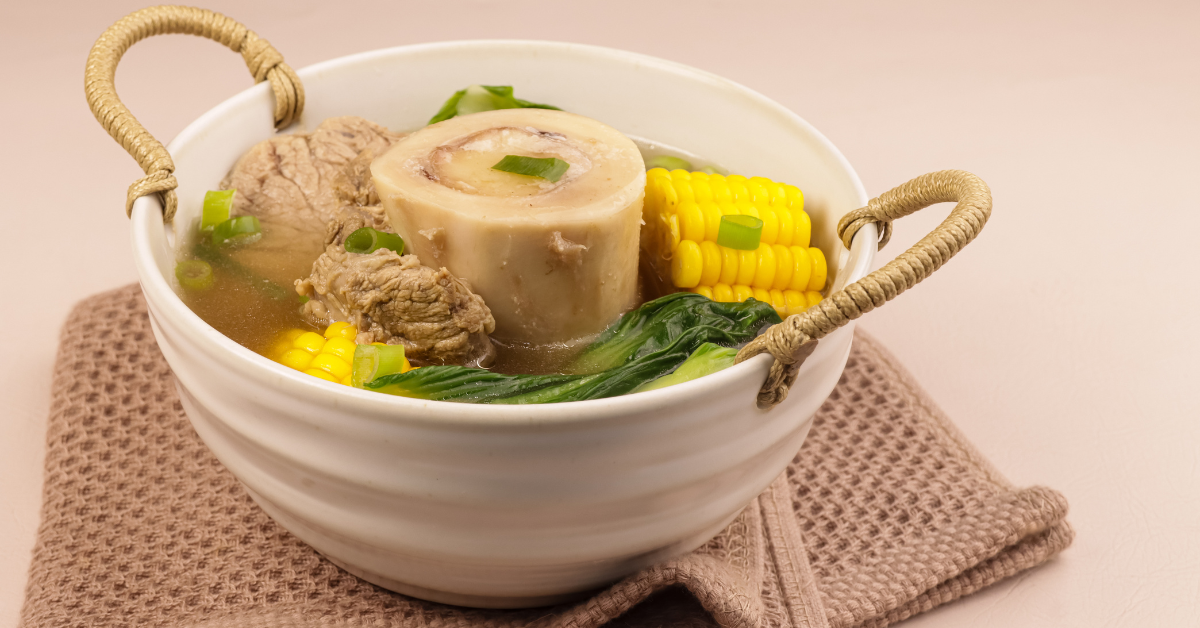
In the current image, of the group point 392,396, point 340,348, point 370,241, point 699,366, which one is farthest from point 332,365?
point 699,366

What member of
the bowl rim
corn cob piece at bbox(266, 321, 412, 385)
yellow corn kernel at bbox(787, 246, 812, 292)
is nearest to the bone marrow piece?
corn cob piece at bbox(266, 321, 412, 385)

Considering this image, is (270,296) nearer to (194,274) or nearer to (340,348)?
(194,274)

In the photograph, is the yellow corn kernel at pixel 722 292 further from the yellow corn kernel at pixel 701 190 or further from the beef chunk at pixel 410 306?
the beef chunk at pixel 410 306

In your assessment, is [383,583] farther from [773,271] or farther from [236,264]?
[773,271]

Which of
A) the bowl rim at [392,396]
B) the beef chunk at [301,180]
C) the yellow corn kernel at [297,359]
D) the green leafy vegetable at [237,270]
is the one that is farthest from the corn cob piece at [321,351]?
the beef chunk at [301,180]

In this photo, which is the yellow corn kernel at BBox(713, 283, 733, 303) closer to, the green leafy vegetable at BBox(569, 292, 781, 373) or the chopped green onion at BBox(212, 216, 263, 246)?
the green leafy vegetable at BBox(569, 292, 781, 373)
